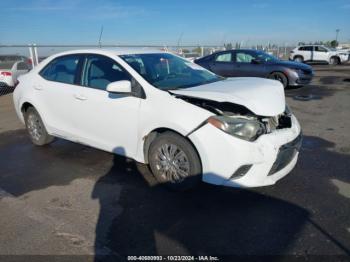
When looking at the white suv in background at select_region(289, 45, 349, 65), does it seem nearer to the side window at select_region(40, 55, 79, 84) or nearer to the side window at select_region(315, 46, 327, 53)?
the side window at select_region(315, 46, 327, 53)

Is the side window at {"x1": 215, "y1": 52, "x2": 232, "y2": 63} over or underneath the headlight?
over

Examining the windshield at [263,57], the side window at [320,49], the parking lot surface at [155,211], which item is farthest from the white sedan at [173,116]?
the side window at [320,49]

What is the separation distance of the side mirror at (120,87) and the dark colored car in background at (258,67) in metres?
8.81

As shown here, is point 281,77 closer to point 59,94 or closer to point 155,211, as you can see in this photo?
point 59,94

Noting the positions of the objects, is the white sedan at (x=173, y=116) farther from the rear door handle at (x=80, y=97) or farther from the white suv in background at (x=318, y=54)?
the white suv in background at (x=318, y=54)

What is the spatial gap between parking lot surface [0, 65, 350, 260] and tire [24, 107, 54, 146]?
18.4 inches

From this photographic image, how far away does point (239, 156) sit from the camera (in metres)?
3.17

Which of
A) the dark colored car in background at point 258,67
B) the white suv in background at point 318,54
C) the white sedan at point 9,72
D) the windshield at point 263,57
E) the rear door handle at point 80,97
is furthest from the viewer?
the white suv in background at point 318,54

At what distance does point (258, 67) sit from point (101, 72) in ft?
28.0

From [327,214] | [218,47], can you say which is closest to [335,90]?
[327,214]

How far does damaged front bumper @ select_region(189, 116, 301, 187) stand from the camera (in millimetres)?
3188

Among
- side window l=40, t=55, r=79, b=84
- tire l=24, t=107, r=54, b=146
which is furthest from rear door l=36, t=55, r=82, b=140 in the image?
tire l=24, t=107, r=54, b=146

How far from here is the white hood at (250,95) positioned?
10.9ft

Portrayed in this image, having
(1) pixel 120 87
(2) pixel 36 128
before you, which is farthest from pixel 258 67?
(1) pixel 120 87
